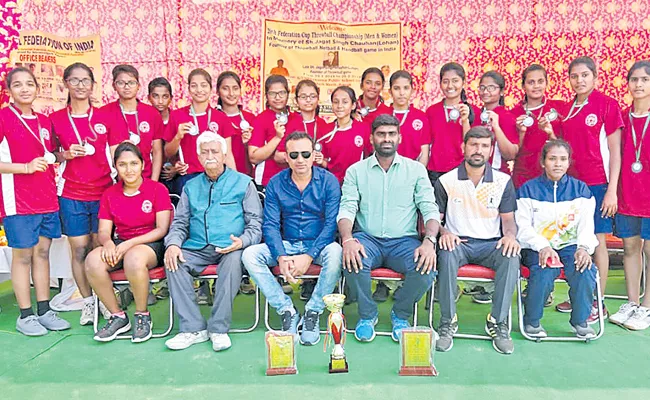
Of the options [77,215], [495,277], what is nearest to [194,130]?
[77,215]

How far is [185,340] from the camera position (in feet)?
11.4

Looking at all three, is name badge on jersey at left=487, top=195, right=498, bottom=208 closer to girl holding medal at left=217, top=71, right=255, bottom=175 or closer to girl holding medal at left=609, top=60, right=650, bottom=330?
girl holding medal at left=609, top=60, right=650, bottom=330

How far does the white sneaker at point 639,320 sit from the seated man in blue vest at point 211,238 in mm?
2727

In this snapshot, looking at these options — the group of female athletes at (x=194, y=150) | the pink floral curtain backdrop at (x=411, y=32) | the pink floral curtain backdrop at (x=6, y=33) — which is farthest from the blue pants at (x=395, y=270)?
the pink floral curtain backdrop at (x=6, y=33)

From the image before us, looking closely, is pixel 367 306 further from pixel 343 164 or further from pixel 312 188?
pixel 343 164

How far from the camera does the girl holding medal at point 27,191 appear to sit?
3682mm

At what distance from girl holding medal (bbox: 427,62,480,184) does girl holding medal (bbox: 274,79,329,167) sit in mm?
904

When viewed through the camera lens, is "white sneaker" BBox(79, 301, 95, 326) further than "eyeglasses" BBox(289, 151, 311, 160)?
Yes

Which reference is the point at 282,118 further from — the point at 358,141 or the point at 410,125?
the point at 410,125

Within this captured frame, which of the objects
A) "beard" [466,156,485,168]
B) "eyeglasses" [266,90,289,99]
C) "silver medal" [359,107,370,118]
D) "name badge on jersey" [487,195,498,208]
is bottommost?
"name badge on jersey" [487,195,498,208]

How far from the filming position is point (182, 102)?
633 centimetres

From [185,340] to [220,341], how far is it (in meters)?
0.25

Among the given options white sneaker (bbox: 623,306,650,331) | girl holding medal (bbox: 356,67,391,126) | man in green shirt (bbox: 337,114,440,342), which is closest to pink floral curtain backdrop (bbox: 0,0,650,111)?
girl holding medal (bbox: 356,67,391,126)

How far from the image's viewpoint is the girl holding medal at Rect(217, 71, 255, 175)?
14.6 feet
